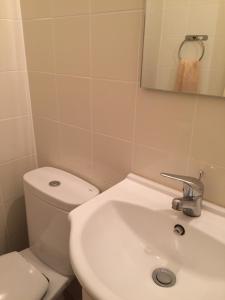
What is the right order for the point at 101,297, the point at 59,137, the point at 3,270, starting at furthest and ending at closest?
the point at 59,137, the point at 3,270, the point at 101,297

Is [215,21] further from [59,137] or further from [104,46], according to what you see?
[59,137]

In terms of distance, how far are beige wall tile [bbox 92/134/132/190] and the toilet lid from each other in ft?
1.48

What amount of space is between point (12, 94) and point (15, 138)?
0.21 metres

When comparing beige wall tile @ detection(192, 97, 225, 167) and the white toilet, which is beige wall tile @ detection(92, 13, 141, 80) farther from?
the white toilet

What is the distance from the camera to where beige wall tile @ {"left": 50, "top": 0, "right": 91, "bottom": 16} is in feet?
2.94

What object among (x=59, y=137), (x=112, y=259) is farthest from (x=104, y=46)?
(x=112, y=259)

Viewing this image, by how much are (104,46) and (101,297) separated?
2.44ft

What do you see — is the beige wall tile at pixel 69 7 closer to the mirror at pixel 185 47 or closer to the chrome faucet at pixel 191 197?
the mirror at pixel 185 47

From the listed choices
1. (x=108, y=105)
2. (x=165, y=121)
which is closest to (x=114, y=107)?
(x=108, y=105)

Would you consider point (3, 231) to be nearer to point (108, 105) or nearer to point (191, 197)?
point (108, 105)

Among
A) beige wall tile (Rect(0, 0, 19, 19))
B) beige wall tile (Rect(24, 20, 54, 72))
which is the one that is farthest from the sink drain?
beige wall tile (Rect(0, 0, 19, 19))

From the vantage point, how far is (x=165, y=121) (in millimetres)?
814

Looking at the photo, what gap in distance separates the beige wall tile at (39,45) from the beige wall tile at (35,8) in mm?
23

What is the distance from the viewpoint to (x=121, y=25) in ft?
2.69
